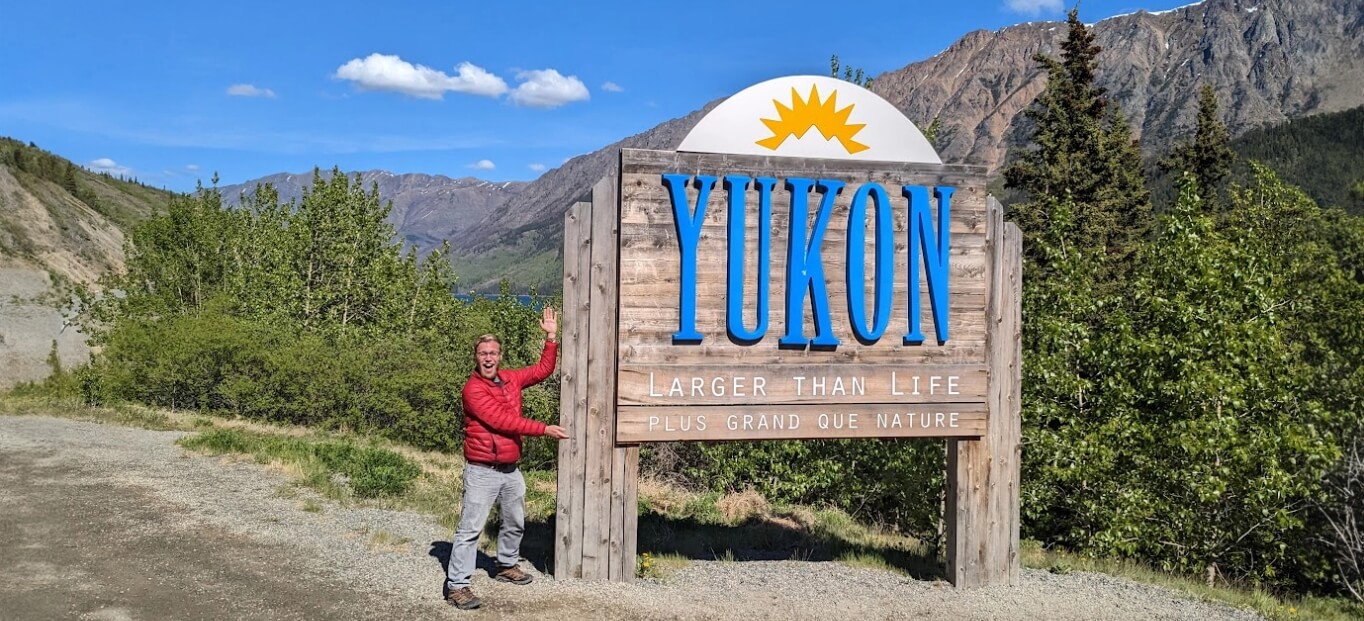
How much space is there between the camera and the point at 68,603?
624 cm

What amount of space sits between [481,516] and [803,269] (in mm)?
3145

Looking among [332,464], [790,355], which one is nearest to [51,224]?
[332,464]

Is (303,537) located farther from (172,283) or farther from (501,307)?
(172,283)

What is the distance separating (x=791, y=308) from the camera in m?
7.06

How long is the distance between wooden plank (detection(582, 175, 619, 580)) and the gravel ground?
0.95 m

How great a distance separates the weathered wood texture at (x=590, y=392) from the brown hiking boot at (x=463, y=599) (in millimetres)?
808

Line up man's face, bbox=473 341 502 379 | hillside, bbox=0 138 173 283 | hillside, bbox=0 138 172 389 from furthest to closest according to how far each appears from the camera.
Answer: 1. hillside, bbox=0 138 173 283
2. hillside, bbox=0 138 172 389
3. man's face, bbox=473 341 502 379

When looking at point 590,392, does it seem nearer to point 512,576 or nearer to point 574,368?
point 574,368

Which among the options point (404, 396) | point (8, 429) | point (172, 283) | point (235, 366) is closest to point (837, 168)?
point (8, 429)

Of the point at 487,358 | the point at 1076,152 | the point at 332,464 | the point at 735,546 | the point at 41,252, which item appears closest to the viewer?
the point at 487,358

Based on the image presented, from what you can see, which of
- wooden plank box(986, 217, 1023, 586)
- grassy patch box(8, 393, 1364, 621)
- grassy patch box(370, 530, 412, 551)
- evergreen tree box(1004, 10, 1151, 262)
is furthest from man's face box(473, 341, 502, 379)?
evergreen tree box(1004, 10, 1151, 262)

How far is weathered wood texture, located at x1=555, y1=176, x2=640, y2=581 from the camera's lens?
274 inches

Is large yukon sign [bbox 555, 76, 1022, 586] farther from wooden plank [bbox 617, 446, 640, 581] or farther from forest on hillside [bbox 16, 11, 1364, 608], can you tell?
forest on hillside [bbox 16, 11, 1364, 608]

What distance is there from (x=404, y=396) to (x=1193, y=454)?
19.4 metres
